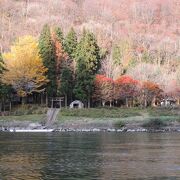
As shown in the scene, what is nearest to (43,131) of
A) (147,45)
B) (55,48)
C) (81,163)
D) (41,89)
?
(41,89)

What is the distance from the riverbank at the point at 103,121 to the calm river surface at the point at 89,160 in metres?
20.4

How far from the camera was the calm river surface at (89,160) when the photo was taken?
1063 inches

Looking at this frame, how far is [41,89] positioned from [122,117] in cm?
1792

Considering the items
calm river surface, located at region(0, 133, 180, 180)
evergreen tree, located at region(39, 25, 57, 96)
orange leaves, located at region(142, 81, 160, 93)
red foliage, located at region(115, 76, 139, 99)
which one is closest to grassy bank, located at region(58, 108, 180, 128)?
red foliage, located at region(115, 76, 139, 99)

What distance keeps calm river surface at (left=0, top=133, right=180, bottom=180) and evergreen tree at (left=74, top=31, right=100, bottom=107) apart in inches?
1401

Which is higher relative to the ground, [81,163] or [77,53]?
[77,53]

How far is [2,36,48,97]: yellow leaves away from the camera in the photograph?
79.0 m

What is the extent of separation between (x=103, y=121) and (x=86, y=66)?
17.4 m

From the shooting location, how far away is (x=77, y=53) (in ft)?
291

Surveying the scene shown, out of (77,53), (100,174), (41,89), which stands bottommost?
(100,174)

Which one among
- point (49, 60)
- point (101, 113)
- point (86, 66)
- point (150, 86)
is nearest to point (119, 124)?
point (101, 113)

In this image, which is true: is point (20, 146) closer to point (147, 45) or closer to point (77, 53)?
point (77, 53)

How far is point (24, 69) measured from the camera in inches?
3120

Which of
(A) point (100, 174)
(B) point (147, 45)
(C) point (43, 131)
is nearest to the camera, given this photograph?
(A) point (100, 174)
